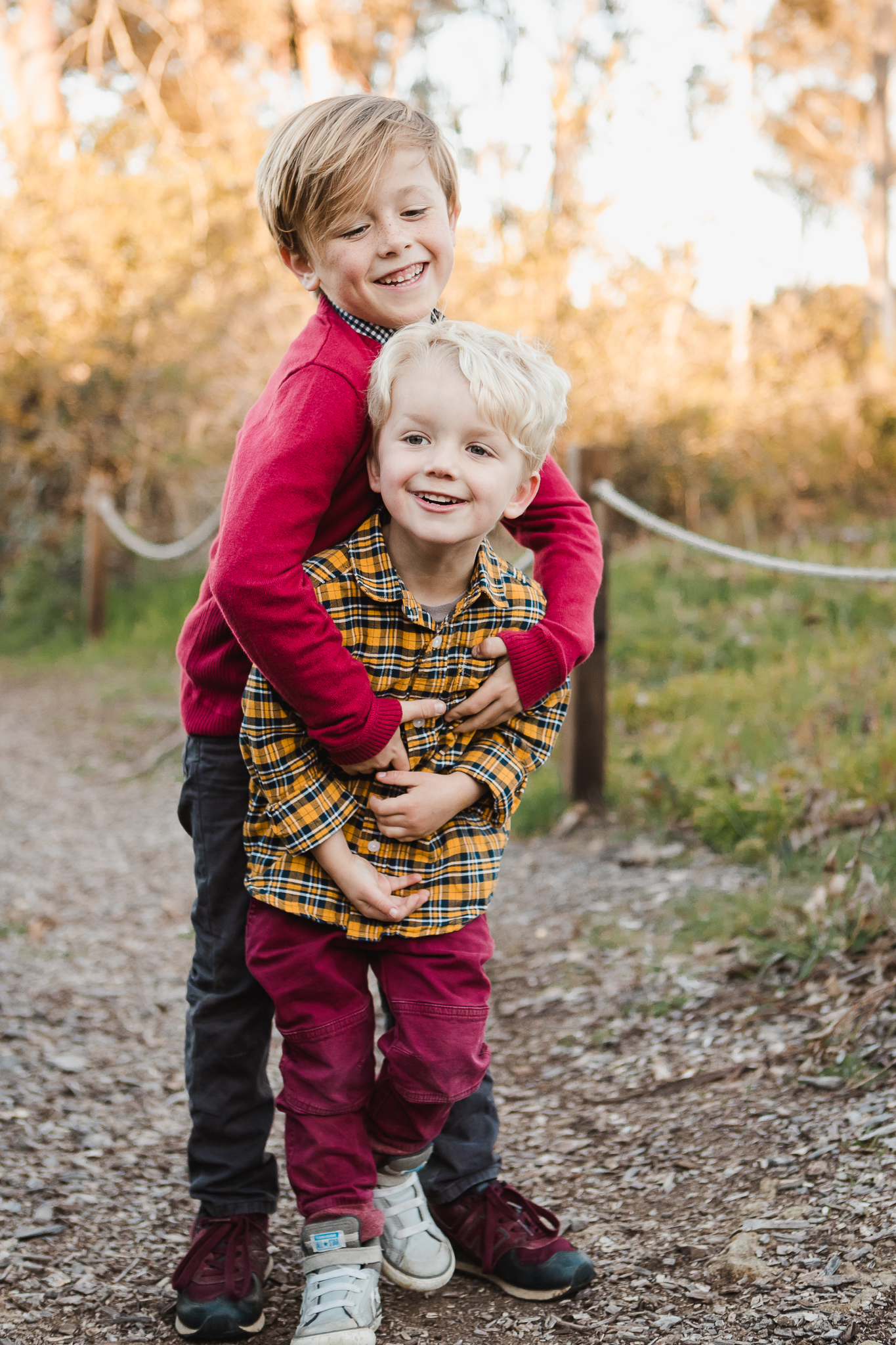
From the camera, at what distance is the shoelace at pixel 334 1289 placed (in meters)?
1.78

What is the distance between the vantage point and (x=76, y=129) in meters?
10.5

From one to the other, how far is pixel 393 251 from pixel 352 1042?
47.3 inches

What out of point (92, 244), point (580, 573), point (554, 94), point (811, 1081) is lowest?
point (811, 1081)

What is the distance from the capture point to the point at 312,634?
5.49 ft

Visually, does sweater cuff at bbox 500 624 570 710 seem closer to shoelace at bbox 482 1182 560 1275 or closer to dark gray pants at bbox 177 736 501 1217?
dark gray pants at bbox 177 736 501 1217

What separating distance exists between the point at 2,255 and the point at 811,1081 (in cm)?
838

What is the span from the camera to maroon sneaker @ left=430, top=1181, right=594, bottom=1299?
76.7 inches

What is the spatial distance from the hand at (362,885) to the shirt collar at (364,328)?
767 millimetres

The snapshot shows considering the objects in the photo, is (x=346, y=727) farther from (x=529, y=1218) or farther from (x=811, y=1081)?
(x=811, y=1081)

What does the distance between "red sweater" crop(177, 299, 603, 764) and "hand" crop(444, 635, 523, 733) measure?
2 centimetres

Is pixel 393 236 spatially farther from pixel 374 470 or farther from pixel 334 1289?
pixel 334 1289

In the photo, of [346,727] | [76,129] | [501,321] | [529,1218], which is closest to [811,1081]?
[529,1218]

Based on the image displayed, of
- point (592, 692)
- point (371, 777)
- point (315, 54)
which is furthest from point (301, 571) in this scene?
point (315, 54)

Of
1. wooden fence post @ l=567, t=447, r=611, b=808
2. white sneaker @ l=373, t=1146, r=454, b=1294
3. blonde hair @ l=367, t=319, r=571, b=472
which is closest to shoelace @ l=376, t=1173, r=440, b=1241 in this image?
white sneaker @ l=373, t=1146, r=454, b=1294
